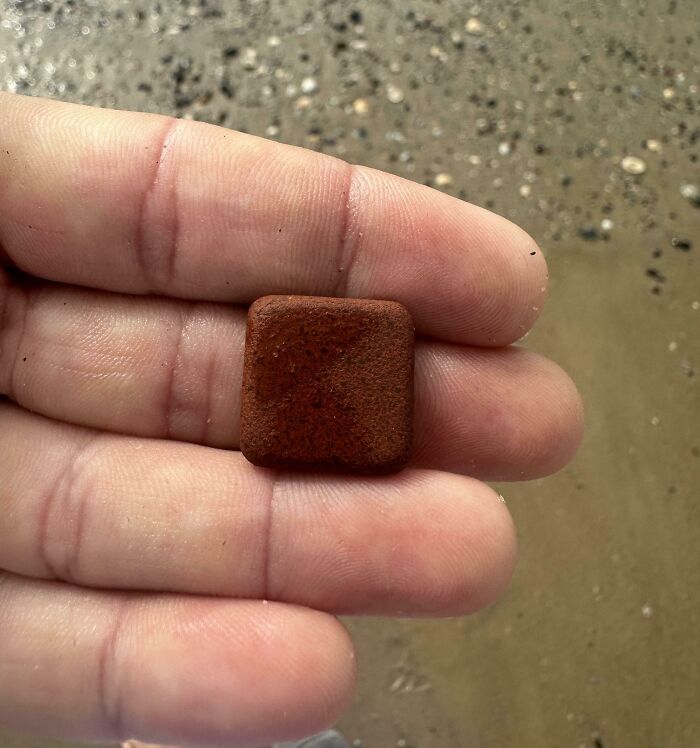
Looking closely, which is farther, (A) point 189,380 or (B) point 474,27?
(B) point 474,27

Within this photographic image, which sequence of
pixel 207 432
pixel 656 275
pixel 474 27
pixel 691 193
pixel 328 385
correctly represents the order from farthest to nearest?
pixel 474 27 → pixel 691 193 → pixel 656 275 → pixel 207 432 → pixel 328 385

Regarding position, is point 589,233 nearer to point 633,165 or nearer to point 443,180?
point 633,165

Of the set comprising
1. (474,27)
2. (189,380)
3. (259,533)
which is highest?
(474,27)

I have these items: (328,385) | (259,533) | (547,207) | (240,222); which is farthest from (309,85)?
(259,533)

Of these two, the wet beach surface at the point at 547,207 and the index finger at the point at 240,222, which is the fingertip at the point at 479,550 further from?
the wet beach surface at the point at 547,207

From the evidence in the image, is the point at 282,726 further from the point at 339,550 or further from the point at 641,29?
the point at 641,29

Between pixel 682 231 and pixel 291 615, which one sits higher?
pixel 682 231

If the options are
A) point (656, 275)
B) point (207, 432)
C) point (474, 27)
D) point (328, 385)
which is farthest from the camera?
point (474, 27)

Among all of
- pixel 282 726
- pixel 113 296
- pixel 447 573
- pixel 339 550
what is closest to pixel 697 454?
pixel 447 573
